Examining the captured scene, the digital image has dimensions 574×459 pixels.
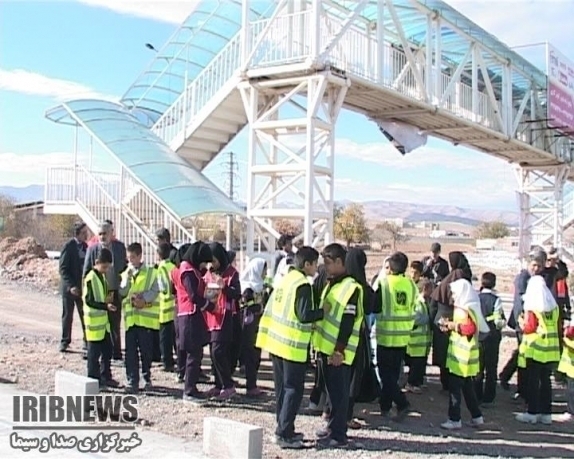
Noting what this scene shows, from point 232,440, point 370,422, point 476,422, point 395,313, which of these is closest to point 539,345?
point 476,422

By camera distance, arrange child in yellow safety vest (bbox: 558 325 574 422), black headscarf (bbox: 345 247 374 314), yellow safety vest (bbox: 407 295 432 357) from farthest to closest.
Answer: yellow safety vest (bbox: 407 295 432 357), child in yellow safety vest (bbox: 558 325 574 422), black headscarf (bbox: 345 247 374 314)

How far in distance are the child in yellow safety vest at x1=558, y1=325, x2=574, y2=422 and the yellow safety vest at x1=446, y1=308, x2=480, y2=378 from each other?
1.18 m

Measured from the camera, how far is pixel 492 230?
86.2 meters

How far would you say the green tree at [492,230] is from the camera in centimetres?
8538

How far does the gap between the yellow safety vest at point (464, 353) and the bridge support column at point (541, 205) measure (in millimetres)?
20601

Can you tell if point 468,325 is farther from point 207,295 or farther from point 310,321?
point 207,295

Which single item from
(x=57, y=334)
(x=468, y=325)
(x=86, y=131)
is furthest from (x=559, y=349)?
(x=86, y=131)

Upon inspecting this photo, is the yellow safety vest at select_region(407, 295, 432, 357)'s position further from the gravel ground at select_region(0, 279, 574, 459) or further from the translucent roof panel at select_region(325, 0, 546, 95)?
the translucent roof panel at select_region(325, 0, 546, 95)

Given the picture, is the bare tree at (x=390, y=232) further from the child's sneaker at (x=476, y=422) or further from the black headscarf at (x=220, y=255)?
the black headscarf at (x=220, y=255)

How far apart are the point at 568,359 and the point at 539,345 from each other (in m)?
0.33

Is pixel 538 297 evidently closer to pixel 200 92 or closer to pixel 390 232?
pixel 200 92

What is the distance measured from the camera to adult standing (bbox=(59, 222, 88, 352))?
32.7 ft

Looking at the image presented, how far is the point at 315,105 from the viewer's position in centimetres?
1279

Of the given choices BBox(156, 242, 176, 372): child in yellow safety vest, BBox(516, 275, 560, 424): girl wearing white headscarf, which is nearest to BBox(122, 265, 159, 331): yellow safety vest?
BBox(156, 242, 176, 372): child in yellow safety vest
